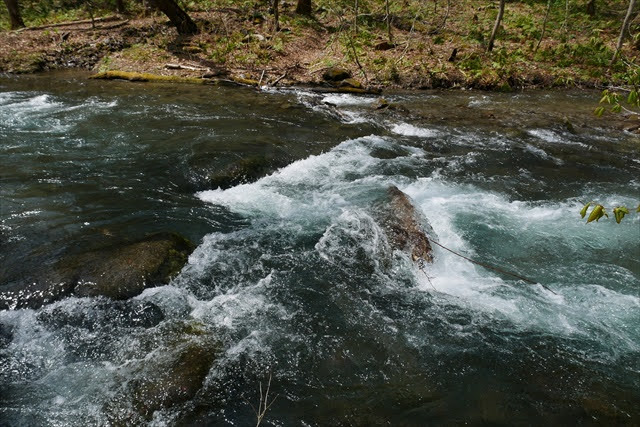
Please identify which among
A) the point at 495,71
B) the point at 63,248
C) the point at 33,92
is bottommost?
the point at 63,248

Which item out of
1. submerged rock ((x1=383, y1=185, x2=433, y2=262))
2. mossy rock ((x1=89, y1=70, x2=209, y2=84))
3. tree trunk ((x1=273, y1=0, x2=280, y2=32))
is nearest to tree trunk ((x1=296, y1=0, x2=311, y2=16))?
tree trunk ((x1=273, y1=0, x2=280, y2=32))

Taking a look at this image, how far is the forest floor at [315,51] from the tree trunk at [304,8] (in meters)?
0.47

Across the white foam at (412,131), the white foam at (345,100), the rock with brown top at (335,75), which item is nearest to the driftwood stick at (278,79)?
the rock with brown top at (335,75)

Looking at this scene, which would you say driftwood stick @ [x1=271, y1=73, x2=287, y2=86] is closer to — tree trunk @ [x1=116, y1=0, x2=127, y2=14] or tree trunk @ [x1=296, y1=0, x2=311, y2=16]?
tree trunk @ [x1=296, y1=0, x2=311, y2=16]

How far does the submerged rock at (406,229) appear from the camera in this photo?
625 centimetres

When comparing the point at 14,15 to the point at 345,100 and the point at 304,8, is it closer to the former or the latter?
the point at 304,8

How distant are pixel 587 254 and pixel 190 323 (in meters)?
6.24

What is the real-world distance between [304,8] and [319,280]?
768 inches

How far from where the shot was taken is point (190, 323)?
4.73 m

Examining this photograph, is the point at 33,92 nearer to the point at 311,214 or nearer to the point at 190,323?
the point at 311,214

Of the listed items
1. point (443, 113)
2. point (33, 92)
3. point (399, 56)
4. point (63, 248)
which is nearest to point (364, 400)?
point (63, 248)

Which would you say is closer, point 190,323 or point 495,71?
point 190,323

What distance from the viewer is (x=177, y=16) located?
1823 cm

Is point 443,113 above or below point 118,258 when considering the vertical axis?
above
